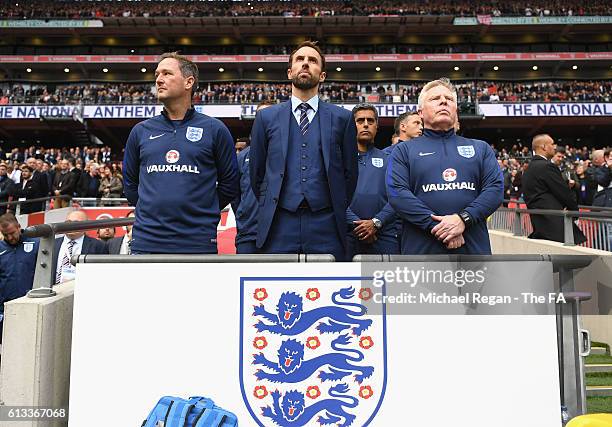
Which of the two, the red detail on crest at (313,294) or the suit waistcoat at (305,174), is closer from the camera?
the red detail on crest at (313,294)

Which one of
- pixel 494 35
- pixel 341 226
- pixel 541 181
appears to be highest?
pixel 494 35

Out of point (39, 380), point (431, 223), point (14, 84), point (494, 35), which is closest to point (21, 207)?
point (39, 380)

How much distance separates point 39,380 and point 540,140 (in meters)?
5.10

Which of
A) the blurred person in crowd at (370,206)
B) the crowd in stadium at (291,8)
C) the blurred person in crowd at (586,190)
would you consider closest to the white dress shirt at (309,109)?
the blurred person in crowd at (370,206)

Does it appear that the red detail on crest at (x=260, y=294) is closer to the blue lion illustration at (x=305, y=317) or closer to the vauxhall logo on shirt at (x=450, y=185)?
the blue lion illustration at (x=305, y=317)

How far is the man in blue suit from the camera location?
8.45 feet

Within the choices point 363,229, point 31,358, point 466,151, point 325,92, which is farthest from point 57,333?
point 325,92

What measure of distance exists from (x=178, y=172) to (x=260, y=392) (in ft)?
4.30

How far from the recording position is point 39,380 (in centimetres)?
206

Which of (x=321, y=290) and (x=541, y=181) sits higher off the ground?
(x=541, y=181)

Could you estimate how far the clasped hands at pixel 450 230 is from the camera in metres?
2.38

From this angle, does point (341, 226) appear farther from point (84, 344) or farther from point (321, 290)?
point (84, 344)

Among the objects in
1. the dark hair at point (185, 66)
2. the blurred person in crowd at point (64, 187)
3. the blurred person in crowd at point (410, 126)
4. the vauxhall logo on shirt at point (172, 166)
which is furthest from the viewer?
the blurred person in crowd at point (64, 187)

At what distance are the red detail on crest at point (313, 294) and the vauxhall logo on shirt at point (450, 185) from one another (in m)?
0.91
